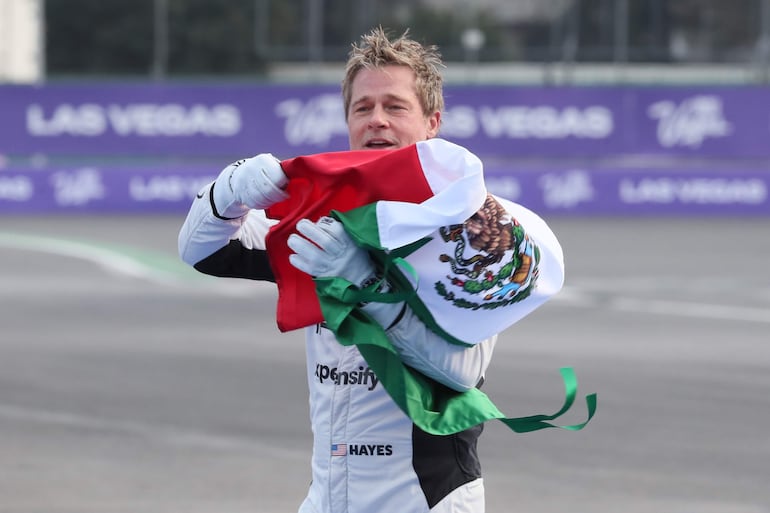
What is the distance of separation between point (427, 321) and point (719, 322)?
10329 mm

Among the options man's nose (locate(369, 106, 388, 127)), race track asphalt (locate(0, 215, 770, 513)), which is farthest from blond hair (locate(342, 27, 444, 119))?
race track asphalt (locate(0, 215, 770, 513))

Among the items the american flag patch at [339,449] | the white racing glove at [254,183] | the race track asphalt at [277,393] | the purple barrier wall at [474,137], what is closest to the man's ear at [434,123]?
the white racing glove at [254,183]

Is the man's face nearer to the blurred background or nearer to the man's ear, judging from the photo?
the man's ear

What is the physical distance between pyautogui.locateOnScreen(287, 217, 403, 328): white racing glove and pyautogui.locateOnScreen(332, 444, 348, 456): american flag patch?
49cm

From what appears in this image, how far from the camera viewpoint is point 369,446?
132 inches

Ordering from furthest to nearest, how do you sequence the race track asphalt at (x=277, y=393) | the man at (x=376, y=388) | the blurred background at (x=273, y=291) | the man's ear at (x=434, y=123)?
1. the blurred background at (x=273, y=291)
2. the race track asphalt at (x=277, y=393)
3. the man's ear at (x=434, y=123)
4. the man at (x=376, y=388)

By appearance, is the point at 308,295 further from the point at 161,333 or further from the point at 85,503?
the point at 161,333

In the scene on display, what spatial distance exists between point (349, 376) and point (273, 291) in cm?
1192

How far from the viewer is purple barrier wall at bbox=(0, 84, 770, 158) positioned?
24484mm

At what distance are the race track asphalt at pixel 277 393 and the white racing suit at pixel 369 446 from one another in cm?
346

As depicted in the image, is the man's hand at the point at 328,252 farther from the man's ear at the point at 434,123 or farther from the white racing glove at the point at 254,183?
the man's ear at the point at 434,123

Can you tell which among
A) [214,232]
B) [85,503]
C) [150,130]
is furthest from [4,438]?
[150,130]

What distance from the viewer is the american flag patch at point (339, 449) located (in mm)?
3369

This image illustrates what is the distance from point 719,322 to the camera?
42.7 ft
